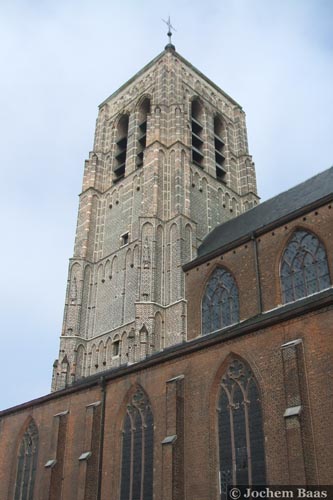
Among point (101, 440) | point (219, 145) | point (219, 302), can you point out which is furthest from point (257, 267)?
point (219, 145)

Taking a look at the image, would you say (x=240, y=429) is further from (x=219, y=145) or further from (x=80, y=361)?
(x=219, y=145)

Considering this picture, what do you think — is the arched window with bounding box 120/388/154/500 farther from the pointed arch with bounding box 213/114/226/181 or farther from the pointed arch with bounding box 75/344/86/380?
the pointed arch with bounding box 213/114/226/181

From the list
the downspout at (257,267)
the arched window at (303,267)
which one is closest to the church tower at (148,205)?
the downspout at (257,267)

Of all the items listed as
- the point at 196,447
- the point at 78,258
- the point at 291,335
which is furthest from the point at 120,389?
the point at 78,258

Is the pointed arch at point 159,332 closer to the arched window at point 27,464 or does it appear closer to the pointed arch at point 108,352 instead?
the pointed arch at point 108,352

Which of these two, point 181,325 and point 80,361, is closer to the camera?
point 181,325

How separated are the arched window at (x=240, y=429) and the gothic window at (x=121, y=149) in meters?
19.9

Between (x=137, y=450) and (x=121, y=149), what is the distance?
2287 cm

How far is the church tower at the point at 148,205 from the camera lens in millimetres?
24703

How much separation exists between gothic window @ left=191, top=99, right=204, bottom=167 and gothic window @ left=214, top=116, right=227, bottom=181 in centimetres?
122

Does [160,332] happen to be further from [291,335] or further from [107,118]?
[107,118]

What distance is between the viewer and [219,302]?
2102 cm

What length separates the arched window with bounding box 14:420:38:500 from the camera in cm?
1976

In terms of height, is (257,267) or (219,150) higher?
(219,150)
